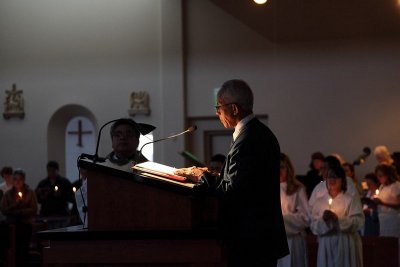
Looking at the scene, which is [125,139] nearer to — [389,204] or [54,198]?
[389,204]

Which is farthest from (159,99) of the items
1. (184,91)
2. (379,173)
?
(379,173)

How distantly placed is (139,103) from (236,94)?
38.4 feet

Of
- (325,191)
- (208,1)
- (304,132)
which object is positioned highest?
(208,1)

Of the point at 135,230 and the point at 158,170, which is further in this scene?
the point at 158,170

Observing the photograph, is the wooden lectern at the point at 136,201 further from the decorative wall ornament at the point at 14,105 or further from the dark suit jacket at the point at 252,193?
the decorative wall ornament at the point at 14,105

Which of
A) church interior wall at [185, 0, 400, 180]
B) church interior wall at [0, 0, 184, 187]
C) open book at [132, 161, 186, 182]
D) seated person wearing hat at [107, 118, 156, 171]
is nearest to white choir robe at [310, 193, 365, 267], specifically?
seated person wearing hat at [107, 118, 156, 171]

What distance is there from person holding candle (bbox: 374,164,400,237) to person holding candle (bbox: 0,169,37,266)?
5207mm

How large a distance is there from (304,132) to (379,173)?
4.26 m

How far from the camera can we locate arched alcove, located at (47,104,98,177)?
1636 centimetres

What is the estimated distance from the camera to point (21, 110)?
1633 centimetres

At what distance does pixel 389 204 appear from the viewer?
10258mm

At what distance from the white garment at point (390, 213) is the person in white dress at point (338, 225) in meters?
2.43

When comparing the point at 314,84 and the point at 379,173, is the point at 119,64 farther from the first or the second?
the point at 379,173

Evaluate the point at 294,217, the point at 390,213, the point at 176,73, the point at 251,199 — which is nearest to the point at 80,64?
the point at 176,73
